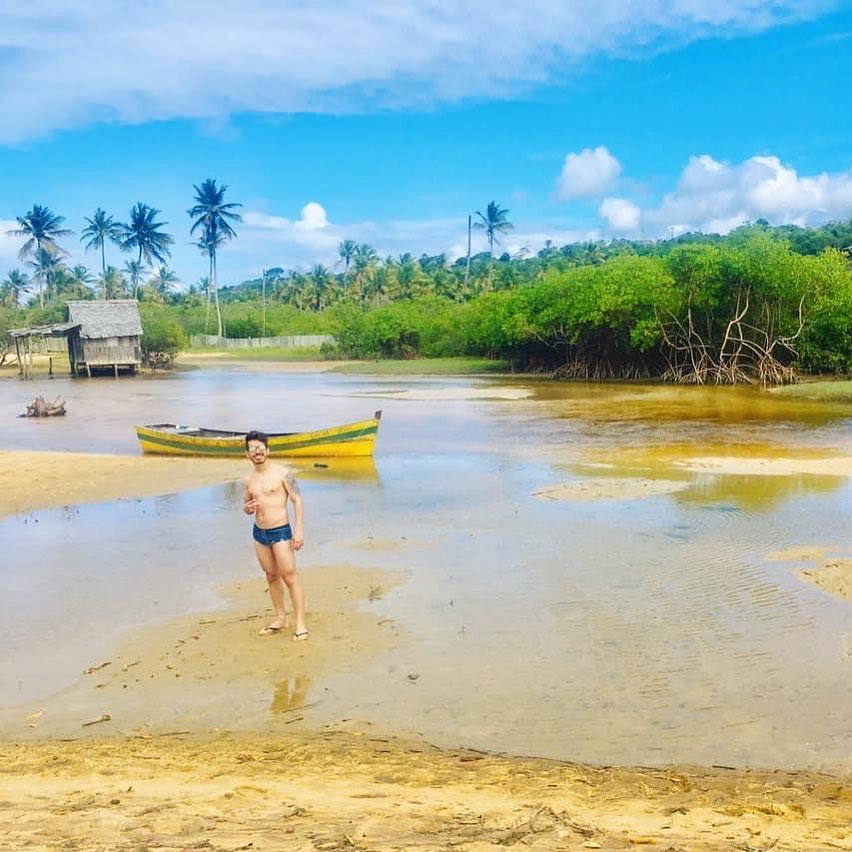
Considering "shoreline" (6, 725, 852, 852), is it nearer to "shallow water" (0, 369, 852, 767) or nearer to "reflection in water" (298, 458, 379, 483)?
"shallow water" (0, 369, 852, 767)

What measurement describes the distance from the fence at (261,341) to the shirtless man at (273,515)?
6830cm

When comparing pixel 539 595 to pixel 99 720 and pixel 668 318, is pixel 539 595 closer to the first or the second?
pixel 99 720

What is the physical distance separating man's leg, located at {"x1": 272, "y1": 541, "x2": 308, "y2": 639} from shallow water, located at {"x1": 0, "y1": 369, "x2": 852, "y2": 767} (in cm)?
81

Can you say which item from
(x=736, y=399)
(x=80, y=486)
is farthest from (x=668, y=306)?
(x=80, y=486)

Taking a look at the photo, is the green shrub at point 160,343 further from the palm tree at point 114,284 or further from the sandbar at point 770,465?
the sandbar at point 770,465

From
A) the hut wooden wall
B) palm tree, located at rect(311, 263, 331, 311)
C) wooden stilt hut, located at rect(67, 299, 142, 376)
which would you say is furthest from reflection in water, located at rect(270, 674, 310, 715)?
palm tree, located at rect(311, 263, 331, 311)

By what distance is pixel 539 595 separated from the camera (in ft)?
29.5

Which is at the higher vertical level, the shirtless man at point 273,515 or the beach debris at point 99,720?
the shirtless man at point 273,515

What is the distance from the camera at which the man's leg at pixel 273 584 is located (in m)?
7.54

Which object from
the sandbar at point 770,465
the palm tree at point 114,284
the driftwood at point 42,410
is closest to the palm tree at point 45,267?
the palm tree at point 114,284

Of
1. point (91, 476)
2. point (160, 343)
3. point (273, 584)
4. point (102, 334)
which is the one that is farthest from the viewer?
point (160, 343)

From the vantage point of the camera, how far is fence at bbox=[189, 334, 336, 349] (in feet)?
259

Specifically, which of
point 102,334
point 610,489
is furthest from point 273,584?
point 102,334

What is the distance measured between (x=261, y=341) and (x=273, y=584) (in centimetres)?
7575
